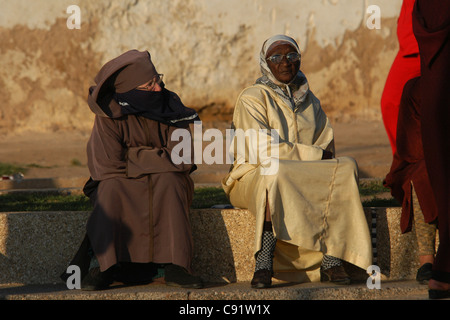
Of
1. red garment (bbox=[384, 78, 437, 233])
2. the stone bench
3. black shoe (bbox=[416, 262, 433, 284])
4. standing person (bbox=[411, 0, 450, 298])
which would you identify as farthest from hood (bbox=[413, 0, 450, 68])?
black shoe (bbox=[416, 262, 433, 284])

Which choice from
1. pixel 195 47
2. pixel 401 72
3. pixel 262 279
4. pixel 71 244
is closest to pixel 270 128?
pixel 401 72

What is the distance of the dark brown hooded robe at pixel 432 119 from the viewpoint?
530 cm

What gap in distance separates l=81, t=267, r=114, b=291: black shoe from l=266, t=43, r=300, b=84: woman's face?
1713mm

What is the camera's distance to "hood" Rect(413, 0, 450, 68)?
5309 millimetres

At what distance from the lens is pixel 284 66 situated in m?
5.82

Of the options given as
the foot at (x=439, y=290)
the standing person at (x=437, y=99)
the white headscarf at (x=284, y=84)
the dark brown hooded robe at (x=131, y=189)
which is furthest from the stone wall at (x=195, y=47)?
the foot at (x=439, y=290)

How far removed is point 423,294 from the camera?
17.1 ft

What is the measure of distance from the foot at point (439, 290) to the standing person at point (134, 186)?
4.41 ft

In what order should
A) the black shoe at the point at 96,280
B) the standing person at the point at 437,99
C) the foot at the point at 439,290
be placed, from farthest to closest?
the standing person at the point at 437,99 → the black shoe at the point at 96,280 → the foot at the point at 439,290

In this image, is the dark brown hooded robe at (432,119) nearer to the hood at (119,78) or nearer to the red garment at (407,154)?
the red garment at (407,154)

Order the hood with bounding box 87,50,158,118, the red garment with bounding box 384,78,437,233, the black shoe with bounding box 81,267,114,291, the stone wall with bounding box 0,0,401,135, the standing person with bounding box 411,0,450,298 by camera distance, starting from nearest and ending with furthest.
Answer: the black shoe with bounding box 81,267,114,291 → the standing person with bounding box 411,0,450,298 → the hood with bounding box 87,50,158,118 → the red garment with bounding box 384,78,437,233 → the stone wall with bounding box 0,0,401,135

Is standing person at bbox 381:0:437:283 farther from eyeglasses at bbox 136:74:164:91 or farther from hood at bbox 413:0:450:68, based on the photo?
eyeglasses at bbox 136:74:164:91

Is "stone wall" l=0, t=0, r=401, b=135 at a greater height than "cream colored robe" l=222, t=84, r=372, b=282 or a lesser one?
greater
